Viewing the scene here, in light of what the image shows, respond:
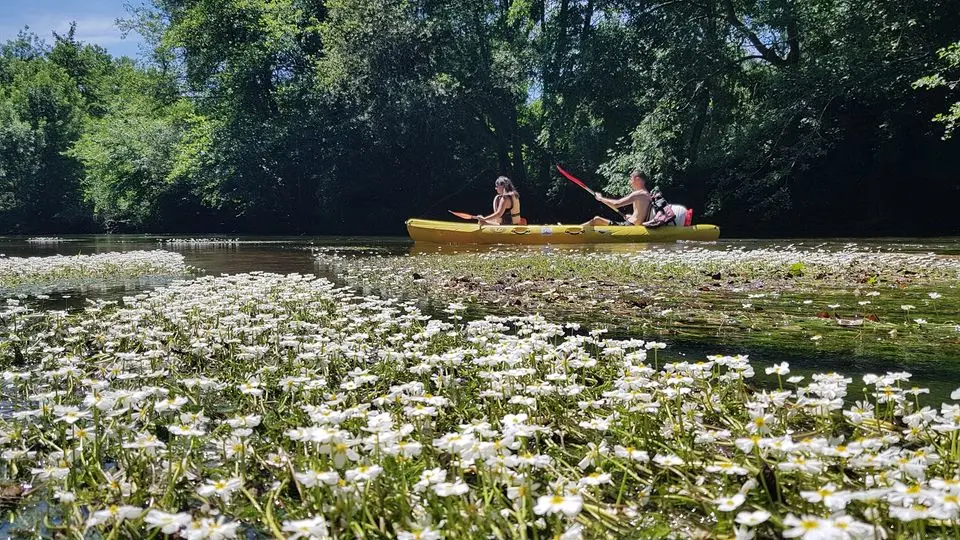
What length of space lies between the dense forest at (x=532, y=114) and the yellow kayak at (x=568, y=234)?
693 centimetres

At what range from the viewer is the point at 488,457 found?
2.18m

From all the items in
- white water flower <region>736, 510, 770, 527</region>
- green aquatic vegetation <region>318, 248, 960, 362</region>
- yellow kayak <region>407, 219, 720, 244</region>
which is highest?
yellow kayak <region>407, 219, 720, 244</region>

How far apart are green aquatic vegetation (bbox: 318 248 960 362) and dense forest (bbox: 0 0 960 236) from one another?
36.4 feet

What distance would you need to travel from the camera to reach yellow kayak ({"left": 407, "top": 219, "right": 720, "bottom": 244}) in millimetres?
18359

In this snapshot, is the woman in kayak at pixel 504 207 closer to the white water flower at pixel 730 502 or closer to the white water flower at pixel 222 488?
the white water flower at pixel 222 488

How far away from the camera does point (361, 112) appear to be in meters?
34.5

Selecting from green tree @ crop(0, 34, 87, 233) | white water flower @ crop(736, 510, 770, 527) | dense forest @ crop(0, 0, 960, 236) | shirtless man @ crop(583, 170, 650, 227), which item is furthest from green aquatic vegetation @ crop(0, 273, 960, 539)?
green tree @ crop(0, 34, 87, 233)

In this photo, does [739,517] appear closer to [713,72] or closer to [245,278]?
[245,278]

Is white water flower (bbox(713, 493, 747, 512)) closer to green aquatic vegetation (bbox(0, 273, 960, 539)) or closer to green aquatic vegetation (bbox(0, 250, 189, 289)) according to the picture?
green aquatic vegetation (bbox(0, 273, 960, 539))

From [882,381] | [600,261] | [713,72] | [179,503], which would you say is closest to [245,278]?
[600,261]

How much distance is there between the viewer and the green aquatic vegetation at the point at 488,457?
200 cm

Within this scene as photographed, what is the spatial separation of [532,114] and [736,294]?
1328 inches

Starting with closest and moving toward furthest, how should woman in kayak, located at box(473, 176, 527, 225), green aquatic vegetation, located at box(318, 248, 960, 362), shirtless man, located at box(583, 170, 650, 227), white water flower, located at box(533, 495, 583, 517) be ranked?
white water flower, located at box(533, 495, 583, 517)
green aquatic vegetation, located at box(318, 248, 960, 362)
shirtless man, located at box(583, 170, 650, 227)
woman in kayak, located at box(473, 176, 527, 225)

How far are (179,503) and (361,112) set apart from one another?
33.5m
